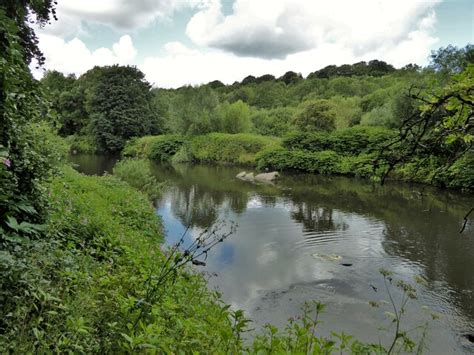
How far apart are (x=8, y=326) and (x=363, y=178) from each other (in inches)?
1029

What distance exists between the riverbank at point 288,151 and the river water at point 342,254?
254 inches

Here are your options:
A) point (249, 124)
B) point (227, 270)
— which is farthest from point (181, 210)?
point (249, 124)

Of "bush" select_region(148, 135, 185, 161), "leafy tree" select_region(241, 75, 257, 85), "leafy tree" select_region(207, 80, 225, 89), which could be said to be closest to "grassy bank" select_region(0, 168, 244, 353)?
"bush" select_region(148, 135, 185, 161)

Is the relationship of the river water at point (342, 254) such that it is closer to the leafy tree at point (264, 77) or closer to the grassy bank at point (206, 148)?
the grassy bank at point (206, 148)

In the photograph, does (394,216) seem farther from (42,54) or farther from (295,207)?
(42,54)

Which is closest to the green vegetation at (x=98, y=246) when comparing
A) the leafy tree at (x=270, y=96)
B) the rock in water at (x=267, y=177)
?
the rock in water at (x=267, y=177)

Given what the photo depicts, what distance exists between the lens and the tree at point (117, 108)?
41562 millimetres

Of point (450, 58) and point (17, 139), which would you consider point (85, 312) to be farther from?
point (450, 58)

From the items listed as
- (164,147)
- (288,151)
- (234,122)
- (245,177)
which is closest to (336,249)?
(245,177)

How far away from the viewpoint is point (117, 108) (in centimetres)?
4166

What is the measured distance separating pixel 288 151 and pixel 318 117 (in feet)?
15.7

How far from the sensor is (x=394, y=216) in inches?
619

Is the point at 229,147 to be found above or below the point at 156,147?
above

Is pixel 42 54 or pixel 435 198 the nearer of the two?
pixel 42 54
